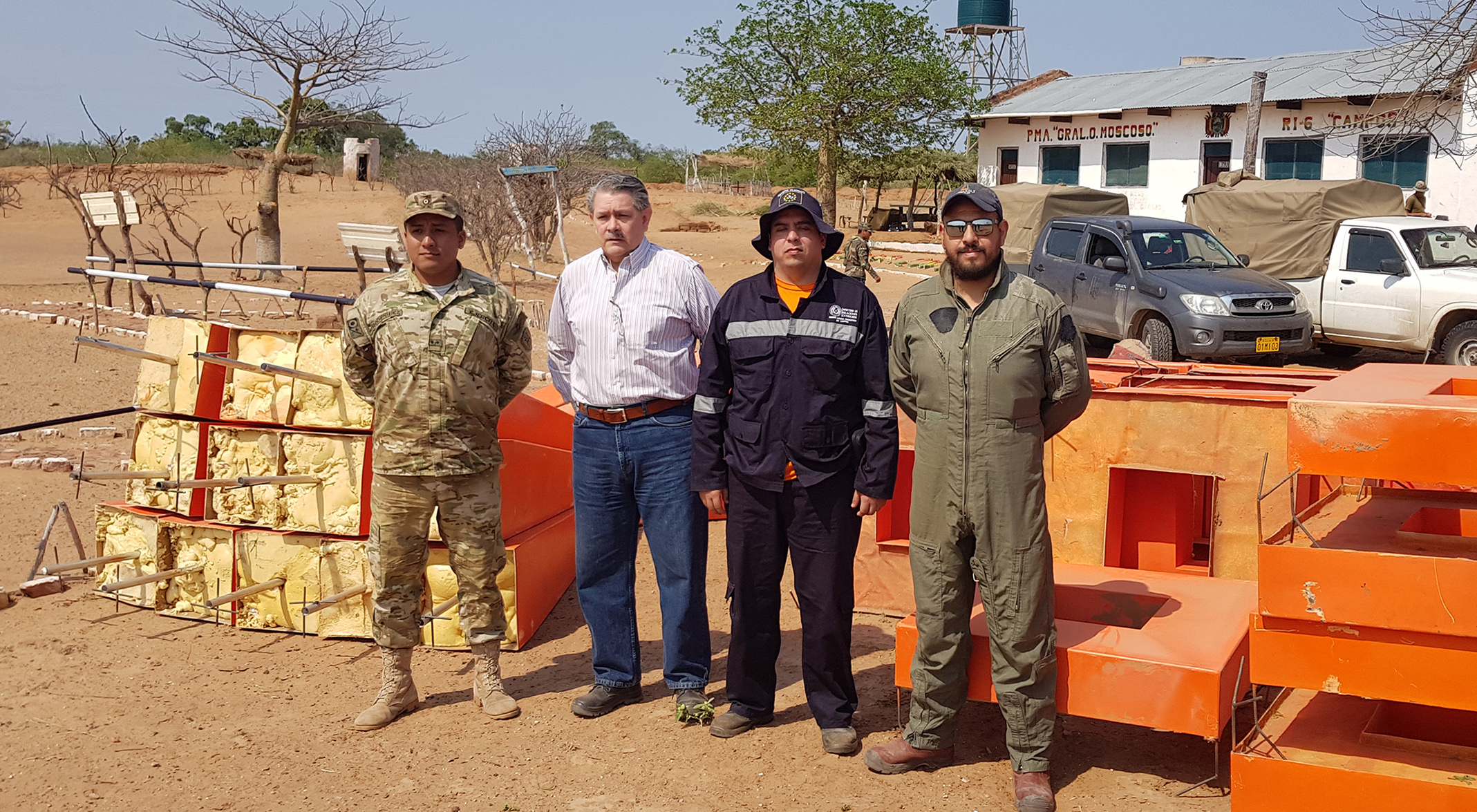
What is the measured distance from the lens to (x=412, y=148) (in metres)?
55.2

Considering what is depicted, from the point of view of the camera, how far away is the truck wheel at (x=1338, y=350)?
50.1ft

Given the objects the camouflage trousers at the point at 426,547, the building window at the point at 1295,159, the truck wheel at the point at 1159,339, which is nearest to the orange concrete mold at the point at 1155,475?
the camouflage trousers at the point at 426,547

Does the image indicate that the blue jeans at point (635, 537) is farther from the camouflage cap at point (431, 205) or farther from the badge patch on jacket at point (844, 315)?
the camouflage cap at point (431, 205)

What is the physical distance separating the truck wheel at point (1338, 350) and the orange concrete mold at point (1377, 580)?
12.9m

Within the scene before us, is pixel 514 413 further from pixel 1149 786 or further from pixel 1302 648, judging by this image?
pixel 1302 648

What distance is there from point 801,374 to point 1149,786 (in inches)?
72.0

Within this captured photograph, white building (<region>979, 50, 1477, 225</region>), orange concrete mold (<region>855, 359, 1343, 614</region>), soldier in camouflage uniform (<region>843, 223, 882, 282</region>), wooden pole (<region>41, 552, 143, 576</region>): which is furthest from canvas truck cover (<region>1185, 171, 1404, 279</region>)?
wooden pole (<region>41, 552, 143, 576</region>)

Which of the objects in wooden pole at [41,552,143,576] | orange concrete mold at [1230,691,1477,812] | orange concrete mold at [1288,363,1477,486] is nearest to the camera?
orange concrete mold at [1288,363,1477,486]

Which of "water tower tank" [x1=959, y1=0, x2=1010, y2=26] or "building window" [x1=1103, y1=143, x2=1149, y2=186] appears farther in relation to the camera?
"water tower tank" [x1=959, y1=0, x2=1010, y2=26]

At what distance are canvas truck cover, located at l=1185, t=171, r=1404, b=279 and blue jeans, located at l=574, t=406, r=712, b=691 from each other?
43.2ft

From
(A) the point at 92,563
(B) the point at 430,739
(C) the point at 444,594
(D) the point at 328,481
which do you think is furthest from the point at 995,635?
(A) the point at 92,563

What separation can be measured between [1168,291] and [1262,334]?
3.48 ft

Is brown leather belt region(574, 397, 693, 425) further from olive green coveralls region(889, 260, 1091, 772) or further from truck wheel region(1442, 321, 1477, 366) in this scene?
truck wheel region(1442, 321, 1477, 366)

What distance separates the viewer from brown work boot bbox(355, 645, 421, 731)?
462cm
